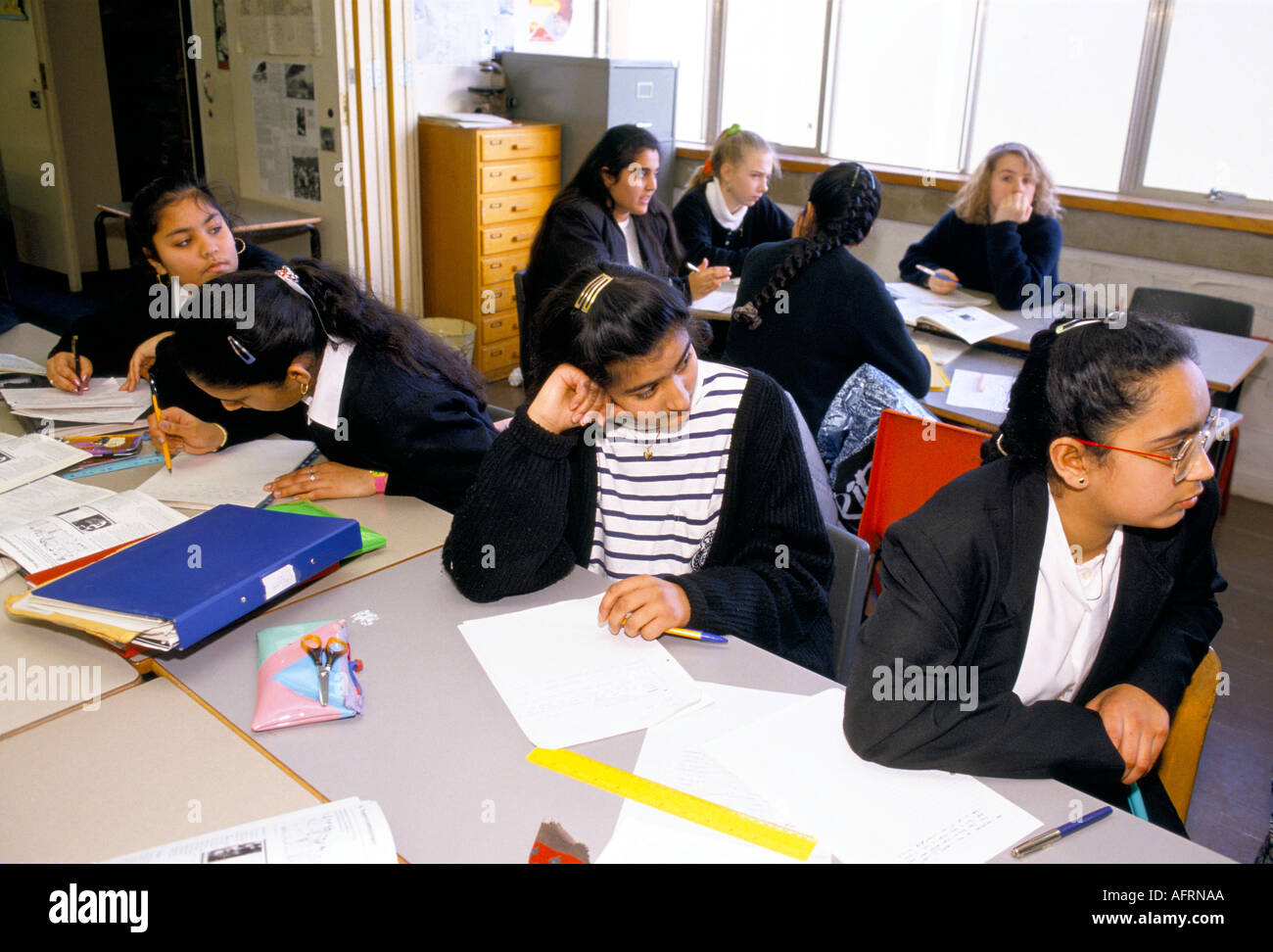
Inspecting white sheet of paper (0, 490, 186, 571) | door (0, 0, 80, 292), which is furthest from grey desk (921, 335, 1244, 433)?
door (0, 0, 80, 292)

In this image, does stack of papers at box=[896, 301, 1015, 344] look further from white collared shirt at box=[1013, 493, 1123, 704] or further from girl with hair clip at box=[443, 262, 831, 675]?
white collared shirt at box=[1013, 493, 1123, 704]

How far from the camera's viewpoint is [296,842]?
1006 millimetres

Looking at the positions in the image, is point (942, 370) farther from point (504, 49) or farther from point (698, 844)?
point (504, 49)

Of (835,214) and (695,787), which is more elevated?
(835,214)

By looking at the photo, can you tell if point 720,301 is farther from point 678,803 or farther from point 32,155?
point 32,155

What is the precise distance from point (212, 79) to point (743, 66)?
2830mm

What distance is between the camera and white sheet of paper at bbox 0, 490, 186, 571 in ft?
5.27

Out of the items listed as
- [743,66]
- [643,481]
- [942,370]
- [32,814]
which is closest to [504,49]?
[743,66]

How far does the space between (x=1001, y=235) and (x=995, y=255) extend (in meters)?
0.07

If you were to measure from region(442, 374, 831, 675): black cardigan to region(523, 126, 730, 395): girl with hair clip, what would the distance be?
180 centimetres

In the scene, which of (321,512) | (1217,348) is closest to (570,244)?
(321,512)

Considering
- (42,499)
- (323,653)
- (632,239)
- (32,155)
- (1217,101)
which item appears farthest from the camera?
(32,155)

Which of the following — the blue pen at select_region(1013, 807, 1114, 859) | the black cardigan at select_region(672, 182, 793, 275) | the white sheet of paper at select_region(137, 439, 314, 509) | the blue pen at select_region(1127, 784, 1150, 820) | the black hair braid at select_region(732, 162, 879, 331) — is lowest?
the blue pen at select_region(1127, 784, 1150, 820)
